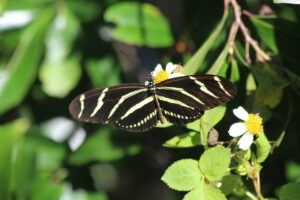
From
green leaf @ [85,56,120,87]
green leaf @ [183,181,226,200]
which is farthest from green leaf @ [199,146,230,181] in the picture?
green leaf @ [85,56,120,87]

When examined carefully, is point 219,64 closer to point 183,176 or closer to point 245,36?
point 245,36

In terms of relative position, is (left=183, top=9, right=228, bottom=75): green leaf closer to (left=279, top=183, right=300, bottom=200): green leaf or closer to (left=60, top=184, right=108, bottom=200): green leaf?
(left=279, top=183, right=300, bottom=200): green leaf

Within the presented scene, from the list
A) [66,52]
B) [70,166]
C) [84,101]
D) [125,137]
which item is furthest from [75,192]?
[84,101]

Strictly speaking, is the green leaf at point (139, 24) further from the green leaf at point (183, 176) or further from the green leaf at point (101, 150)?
the green leaf at point (183, 176)

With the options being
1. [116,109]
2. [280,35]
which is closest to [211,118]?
[116,109]

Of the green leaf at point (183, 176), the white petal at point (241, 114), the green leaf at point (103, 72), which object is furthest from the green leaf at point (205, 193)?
the green leaf at point (103, 72)
